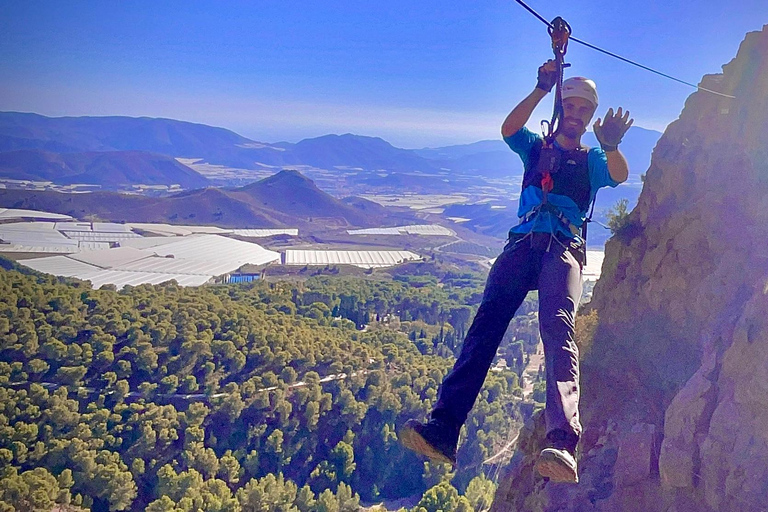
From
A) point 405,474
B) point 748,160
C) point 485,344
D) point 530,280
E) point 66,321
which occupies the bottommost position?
point 405,474

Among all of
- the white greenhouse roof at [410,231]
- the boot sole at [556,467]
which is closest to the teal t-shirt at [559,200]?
the boot sole at [556,467]

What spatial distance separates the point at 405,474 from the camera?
38750 millimetres

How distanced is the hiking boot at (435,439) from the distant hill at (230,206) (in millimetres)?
121878

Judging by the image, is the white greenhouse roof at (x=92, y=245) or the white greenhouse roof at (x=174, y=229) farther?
the white greenhouse roof at (x=174, y=229)

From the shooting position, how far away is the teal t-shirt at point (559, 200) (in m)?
5.35

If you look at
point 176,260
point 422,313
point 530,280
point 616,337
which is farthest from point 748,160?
point 176,260

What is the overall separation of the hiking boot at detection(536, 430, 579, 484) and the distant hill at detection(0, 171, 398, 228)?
122758 millimetres

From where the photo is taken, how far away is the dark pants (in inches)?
179

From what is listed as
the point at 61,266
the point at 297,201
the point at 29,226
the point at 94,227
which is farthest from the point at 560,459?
the point at 297,201

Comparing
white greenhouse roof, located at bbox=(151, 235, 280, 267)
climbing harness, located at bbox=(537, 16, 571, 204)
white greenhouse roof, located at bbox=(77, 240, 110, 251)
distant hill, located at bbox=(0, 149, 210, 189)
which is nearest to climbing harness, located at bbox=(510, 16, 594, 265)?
climbing harness, located at bbox=(537, 16, 571, 204)

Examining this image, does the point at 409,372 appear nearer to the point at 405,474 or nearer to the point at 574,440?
the point at 405,474

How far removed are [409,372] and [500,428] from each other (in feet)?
26.5

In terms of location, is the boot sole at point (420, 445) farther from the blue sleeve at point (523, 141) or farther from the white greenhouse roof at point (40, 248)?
the white greenhouse roof at point (40, 248)

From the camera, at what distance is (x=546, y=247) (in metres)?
5.32
